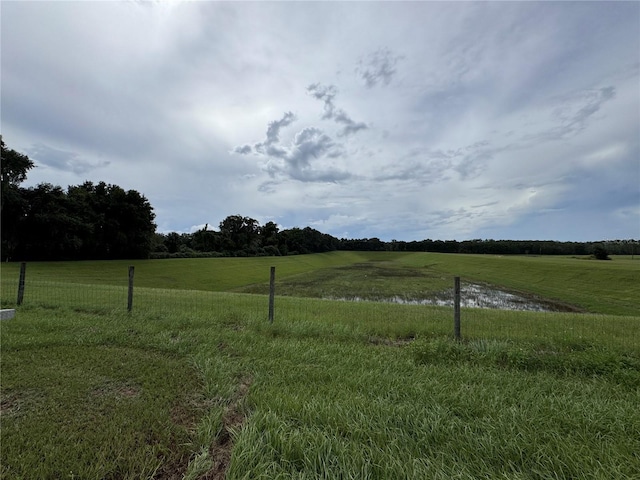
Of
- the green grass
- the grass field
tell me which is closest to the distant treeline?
the green grass

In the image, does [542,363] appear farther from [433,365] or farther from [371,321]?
[371,321]

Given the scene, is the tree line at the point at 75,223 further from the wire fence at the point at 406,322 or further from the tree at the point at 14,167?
the wire fence at the point at 406,322

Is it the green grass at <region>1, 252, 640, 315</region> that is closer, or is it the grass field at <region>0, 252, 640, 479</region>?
the grass field at <region>0, 252, 640, 479</region>

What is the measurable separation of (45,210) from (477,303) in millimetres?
46529

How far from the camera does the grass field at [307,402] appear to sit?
8.49 ft

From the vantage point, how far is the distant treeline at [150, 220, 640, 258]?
246ft

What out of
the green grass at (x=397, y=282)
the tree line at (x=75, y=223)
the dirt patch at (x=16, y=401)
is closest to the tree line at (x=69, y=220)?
the tree line at (x=75, y=223)

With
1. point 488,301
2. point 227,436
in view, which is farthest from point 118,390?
point 488,301

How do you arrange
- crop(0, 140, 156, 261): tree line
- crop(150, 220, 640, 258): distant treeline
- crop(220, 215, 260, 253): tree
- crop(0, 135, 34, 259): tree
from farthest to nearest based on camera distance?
crop(220, 215, 260, 253): tree, crop(150, 220, 640, 258): distant treeline, crop(0, 140, 156, 261): tree line, crop(0, 135, 34, 259): tree

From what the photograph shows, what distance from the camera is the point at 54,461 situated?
2.60m

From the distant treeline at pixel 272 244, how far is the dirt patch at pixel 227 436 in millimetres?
60692

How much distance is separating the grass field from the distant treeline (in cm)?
5834

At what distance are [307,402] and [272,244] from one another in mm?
94181

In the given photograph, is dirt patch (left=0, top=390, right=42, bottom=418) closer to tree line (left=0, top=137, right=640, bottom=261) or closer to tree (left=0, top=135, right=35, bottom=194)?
tree line (left=0, top=137, right=640, bottom=261)
